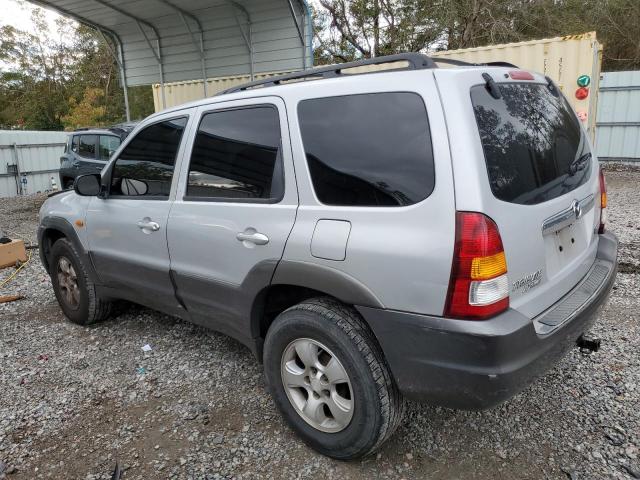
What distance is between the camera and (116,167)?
365cm

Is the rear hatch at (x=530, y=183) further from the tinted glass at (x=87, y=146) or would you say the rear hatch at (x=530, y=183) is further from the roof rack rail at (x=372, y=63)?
the tinted glass at (x=87, y=146)

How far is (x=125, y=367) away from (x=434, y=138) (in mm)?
2857

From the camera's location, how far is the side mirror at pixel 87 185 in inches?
145

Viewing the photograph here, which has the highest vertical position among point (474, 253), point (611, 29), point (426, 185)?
point (611, 29)

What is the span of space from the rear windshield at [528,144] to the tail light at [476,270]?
0.18 metres

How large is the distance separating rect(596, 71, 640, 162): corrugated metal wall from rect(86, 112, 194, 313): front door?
12.4m

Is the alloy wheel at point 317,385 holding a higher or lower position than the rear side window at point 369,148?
lower

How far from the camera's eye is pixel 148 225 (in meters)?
3.26

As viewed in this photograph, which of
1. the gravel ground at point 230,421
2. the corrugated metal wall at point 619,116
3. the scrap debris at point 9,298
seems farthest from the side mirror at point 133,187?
the corrugated metal wall at point 619,116

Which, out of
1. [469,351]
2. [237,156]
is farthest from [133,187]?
[469,351]

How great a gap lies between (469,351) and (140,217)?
2.42 metres

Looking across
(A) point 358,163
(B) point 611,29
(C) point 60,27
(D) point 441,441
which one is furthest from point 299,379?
(C) point 60,27

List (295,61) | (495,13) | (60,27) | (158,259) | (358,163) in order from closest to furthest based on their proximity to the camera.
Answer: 1. (358,163)
2. (158,259)
3. (295,61)
4. (495,13)
5. (60,27)

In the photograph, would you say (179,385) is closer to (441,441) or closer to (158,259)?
(158,259)
